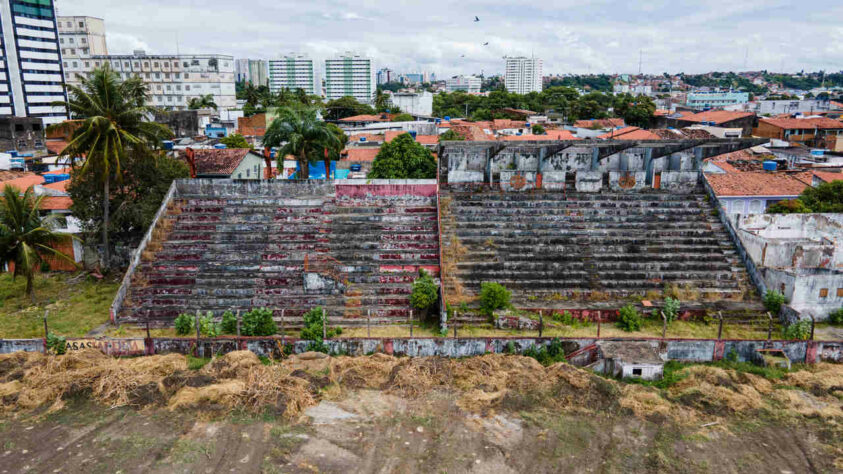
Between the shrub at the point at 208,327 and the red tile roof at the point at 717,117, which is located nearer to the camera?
the shrub at the point at 208,327

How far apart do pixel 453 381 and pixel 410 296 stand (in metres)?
3.49

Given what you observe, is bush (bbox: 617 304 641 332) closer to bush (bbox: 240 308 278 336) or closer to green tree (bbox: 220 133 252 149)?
bush (bbox: 240 308 278 336)

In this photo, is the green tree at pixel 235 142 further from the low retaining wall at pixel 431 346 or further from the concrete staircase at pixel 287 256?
the low retaining wall at pixel 431 346

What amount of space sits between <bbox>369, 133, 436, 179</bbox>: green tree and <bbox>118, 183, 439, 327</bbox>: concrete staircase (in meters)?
9.79

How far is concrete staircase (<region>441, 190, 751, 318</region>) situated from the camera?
1469cm

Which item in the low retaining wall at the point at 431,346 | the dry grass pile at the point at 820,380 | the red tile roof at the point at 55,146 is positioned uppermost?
the red tile roof at the point at 55,146

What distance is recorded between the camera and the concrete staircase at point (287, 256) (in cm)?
1436

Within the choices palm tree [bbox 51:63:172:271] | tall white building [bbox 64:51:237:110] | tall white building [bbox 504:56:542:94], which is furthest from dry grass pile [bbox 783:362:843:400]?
A: tall white building [bbox 504:56:542:94]

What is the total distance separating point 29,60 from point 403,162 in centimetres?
5415

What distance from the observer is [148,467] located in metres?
8.62

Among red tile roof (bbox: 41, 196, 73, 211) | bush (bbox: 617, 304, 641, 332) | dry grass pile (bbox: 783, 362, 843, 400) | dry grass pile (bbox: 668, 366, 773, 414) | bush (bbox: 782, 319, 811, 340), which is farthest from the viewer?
red tile roof (bbox: 41, 196, 73, 211)

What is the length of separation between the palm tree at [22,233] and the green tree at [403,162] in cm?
1563

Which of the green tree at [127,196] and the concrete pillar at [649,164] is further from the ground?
the concrete pillar at [649,164]

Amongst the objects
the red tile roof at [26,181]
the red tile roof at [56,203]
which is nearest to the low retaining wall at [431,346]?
the red tile roof at [56,203]
